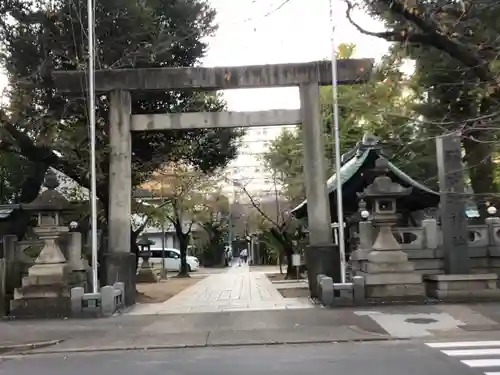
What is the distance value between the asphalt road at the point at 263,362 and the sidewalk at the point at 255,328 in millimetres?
612

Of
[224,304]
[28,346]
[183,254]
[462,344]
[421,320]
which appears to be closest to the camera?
[462,344]

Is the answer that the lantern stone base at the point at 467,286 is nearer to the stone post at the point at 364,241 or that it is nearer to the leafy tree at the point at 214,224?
the stone post at the point at 364,241

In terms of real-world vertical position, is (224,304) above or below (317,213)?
below

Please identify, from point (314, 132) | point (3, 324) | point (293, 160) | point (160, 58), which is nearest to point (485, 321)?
point (314, 132)

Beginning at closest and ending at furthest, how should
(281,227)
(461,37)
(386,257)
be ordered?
(461,37) < (386,257) < (281,227)

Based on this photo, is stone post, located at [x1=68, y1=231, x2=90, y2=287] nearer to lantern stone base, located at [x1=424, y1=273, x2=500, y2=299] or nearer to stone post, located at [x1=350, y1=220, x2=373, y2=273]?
stone post, located at [x1=350, y1=220, x2=373, y2=273]

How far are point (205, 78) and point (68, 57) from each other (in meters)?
4.96

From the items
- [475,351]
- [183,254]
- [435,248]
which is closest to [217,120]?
[435,248]

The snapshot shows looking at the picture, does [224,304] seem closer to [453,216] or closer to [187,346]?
[187,346]

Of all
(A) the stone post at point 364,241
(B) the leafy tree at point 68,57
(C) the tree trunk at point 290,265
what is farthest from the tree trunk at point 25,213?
(C) the tree trunk at point 290,265

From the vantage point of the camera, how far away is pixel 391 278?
A: 610 inches

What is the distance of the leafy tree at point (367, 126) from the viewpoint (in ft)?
30.4

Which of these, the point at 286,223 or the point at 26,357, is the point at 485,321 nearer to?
the point at 26,357

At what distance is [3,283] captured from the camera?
15.5 metres
